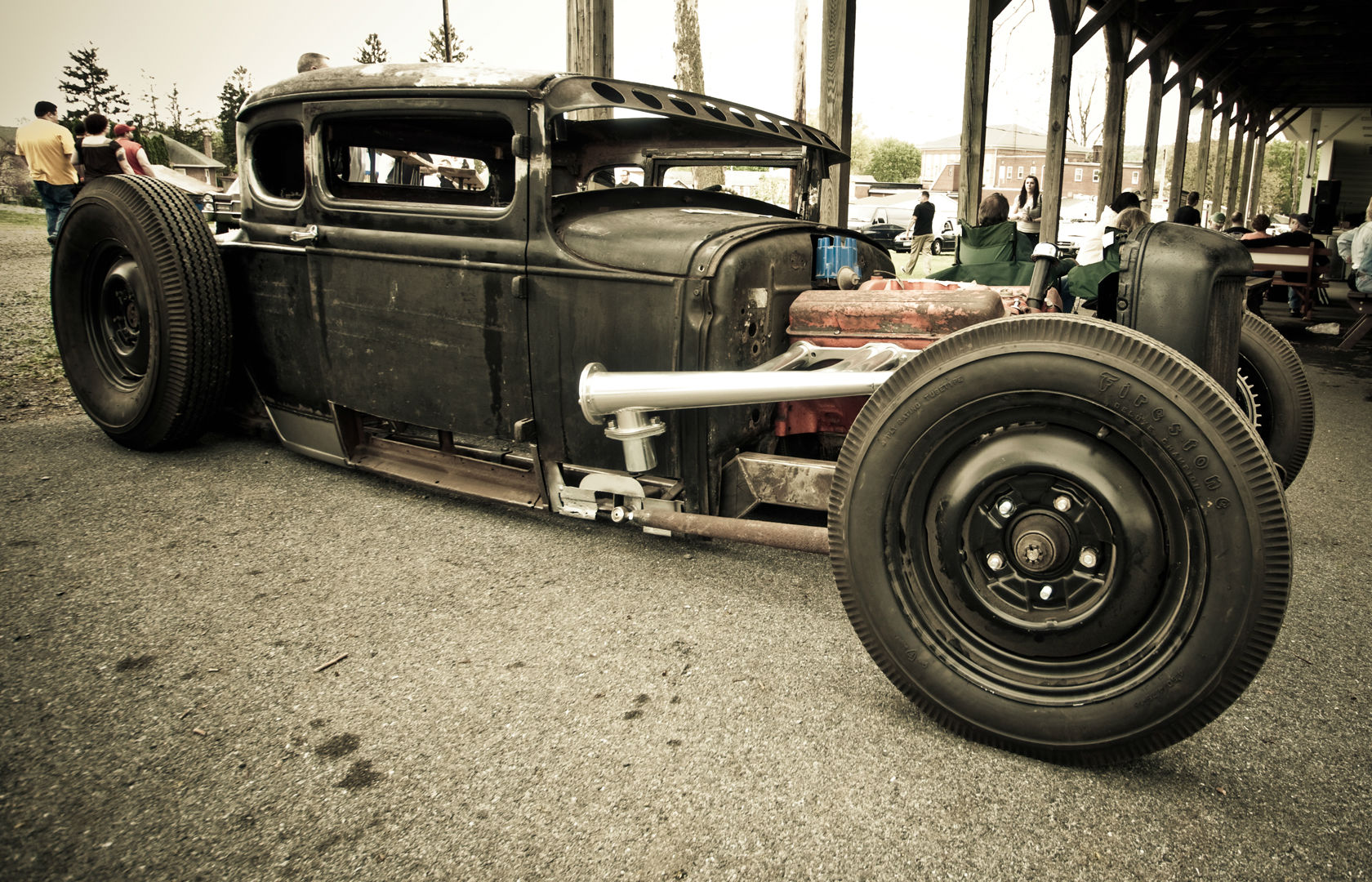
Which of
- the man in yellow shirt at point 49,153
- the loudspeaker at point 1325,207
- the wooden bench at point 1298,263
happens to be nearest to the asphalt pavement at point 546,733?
the man in yellow shirt at point 49,153

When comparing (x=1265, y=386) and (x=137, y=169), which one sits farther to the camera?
(x=137, y=169)

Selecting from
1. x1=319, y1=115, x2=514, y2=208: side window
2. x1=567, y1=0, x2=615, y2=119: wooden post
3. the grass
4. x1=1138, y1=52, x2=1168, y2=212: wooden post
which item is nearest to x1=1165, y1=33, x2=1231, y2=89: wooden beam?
x1=1138, y1=52, x2=1168, y2=212: wooden post

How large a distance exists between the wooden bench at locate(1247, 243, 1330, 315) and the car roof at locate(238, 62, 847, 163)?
8.68 m

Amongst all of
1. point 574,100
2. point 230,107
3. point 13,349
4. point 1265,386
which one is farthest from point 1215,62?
point 230,107

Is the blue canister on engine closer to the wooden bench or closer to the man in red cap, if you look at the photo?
the wooden bench

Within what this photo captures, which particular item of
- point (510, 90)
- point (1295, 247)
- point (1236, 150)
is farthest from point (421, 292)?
point (1236, 150)

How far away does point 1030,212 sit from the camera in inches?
397

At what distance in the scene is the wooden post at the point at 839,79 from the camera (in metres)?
5.52

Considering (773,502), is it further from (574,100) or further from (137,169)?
(137,169)

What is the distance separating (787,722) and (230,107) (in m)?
54.3

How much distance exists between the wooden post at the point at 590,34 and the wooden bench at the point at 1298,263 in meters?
7.69

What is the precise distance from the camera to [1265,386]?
2.92 meters

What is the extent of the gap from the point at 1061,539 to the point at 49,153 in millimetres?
10079

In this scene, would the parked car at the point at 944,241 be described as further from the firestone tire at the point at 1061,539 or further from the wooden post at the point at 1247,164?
the firestone tire at the point at 1061,539
